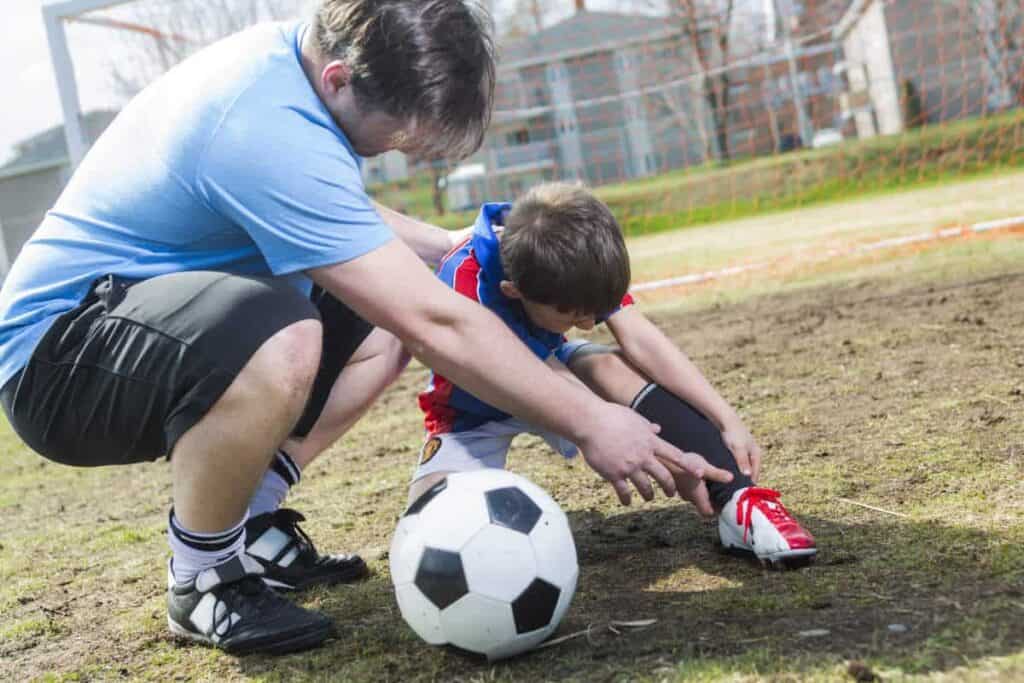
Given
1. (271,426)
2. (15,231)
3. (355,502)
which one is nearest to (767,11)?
(15,231)

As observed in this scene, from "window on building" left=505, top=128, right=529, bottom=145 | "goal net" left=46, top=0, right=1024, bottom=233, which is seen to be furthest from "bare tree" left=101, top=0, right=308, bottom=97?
"window on building" left=505, top=128, right=529, bottom=145

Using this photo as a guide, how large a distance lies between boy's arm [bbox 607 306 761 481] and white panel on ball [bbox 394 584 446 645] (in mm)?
891

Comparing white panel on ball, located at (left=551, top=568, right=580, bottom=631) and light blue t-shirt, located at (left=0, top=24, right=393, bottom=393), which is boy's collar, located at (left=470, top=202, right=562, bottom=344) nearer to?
light blue t-shirt, located at (left=0, top=24, right=393, bottom=393)

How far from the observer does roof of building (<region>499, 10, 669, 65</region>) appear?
2077 centimetres

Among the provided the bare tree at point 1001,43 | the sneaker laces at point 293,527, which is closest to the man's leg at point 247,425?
the sneaker laces at point 293,527

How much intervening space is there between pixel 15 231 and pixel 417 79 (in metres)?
11.4

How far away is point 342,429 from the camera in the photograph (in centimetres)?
297

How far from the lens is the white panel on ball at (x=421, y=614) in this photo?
201 cm

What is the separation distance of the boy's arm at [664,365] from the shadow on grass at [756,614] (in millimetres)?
325

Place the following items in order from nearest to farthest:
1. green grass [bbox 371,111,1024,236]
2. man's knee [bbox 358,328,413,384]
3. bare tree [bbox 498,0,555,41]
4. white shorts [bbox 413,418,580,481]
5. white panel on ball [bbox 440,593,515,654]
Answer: white panel on ball [bbox 440,593,515,654], white shorts [bbox 413,418,580,481], man's knee [bbox 358,328,413,384], green grass [bbox 371,111,1024,236], bare tree [bbox 498,0,555,41]

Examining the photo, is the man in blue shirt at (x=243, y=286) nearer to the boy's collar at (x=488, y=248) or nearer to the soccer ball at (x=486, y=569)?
the soccer ball at (x=486, y=569)

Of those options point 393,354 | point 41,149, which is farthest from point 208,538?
point 41,149

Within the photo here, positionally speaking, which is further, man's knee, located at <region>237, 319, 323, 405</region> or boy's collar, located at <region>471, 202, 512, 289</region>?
boy's collar, located at <region>471, 202, 512, 289</region>

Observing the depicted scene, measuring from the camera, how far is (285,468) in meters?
2.75
